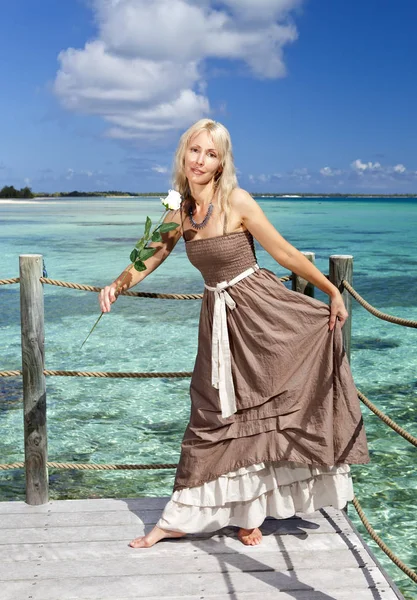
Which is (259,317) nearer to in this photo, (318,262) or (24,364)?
(24,364)

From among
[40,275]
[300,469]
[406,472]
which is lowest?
[406,472]

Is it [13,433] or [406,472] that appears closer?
[406,472]

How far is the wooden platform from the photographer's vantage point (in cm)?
243

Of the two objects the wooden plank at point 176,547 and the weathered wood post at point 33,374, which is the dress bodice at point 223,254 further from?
the wooden plank at point 176,547

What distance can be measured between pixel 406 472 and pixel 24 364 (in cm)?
335

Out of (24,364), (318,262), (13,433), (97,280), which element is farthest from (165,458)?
(318,262)

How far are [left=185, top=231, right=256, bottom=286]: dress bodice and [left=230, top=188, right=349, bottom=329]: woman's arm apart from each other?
6 centimetres

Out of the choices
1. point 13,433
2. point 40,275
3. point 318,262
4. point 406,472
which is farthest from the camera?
point 318,262

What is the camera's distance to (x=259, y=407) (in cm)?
273

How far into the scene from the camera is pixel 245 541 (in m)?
2.78

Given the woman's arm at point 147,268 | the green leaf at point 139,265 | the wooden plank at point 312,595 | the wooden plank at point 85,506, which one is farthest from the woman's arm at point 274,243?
the wooden plank at point 85,506

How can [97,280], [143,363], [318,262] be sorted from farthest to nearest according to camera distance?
[318,262], [97,280], [143,363]

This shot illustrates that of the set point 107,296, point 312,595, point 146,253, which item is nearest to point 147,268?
point 146,253

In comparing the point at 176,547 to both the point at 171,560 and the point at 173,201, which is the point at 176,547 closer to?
the point at 171,560
